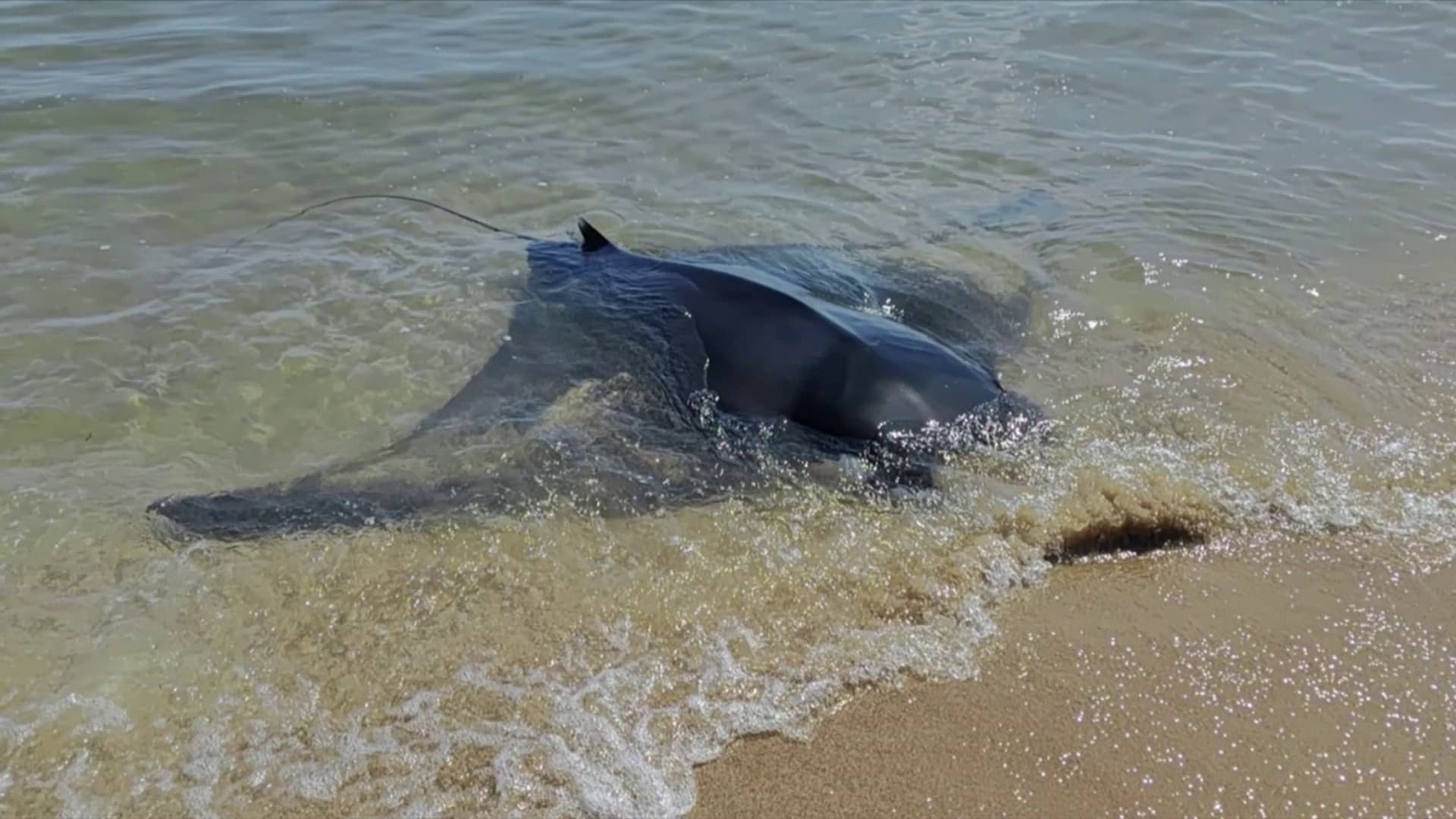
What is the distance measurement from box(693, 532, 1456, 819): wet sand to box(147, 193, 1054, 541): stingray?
3.23 feet

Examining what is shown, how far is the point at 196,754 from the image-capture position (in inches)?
133

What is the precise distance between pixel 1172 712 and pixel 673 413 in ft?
8.02

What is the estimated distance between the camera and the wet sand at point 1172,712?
125 inches

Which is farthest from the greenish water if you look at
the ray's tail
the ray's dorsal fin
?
the ray's dorsal fin

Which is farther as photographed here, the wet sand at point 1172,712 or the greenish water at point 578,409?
the greenish water at point 578,409

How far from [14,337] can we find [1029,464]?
502 cm

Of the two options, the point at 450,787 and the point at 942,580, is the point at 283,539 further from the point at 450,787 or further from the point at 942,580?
the point at 942,580

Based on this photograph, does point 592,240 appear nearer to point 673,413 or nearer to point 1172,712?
point 673,413

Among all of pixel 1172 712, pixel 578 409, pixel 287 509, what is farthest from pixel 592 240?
pixel 1172 712

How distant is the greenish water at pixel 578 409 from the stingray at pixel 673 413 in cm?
18

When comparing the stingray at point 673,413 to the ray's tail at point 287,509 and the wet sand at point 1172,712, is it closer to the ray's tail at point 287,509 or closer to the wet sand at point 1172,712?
the ray's tail at point 287,509

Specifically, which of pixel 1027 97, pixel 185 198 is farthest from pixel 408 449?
pixel 1027 97

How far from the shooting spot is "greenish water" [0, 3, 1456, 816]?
140 inches

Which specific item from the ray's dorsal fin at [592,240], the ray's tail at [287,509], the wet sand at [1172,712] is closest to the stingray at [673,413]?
the ray's tail at [287,509]
